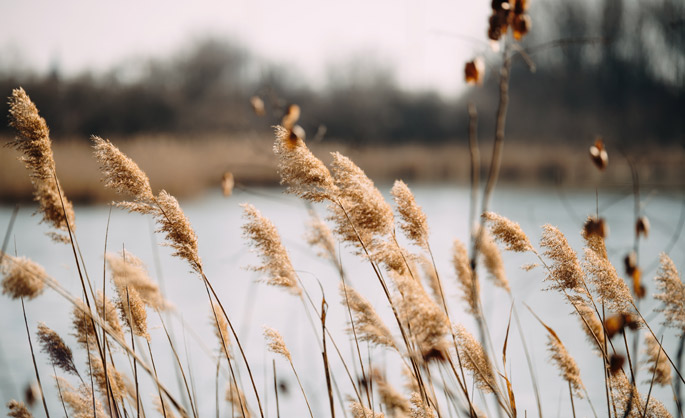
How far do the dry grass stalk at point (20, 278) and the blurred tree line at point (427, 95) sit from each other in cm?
1216

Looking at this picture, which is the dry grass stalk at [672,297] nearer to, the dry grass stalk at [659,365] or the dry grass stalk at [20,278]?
the dry grass stalk at [659,365]

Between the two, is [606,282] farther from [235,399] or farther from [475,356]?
[235,399]

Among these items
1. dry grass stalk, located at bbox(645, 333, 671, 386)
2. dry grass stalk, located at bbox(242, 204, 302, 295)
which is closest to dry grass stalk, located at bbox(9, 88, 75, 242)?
dry grass stalk, located at bbox(242, 204, 302, 295)

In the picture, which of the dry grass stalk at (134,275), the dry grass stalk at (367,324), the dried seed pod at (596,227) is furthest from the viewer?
the dried seed pod at (596,227)

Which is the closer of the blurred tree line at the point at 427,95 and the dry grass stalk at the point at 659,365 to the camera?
the dry grass stalk at the point at 659,365

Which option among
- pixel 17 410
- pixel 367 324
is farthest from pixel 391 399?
pixel 17 410

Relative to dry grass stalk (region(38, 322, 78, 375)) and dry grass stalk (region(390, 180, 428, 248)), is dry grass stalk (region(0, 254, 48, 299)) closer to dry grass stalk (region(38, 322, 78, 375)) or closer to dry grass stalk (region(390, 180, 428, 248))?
dry grass stalk (region(38, 322, 78, 375))

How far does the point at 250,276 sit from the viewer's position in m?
7.05

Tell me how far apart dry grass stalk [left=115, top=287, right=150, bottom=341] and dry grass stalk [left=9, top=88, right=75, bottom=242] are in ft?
0.78

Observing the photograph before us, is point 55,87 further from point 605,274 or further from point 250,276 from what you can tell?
point 605,274

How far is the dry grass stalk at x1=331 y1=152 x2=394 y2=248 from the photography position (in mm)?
1525

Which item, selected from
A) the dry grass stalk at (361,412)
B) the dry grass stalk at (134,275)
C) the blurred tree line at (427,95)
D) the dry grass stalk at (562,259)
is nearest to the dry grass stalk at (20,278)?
the dry grass stalk at (134,275)

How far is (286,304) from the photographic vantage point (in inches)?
223

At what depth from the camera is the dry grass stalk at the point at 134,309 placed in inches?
69.6
